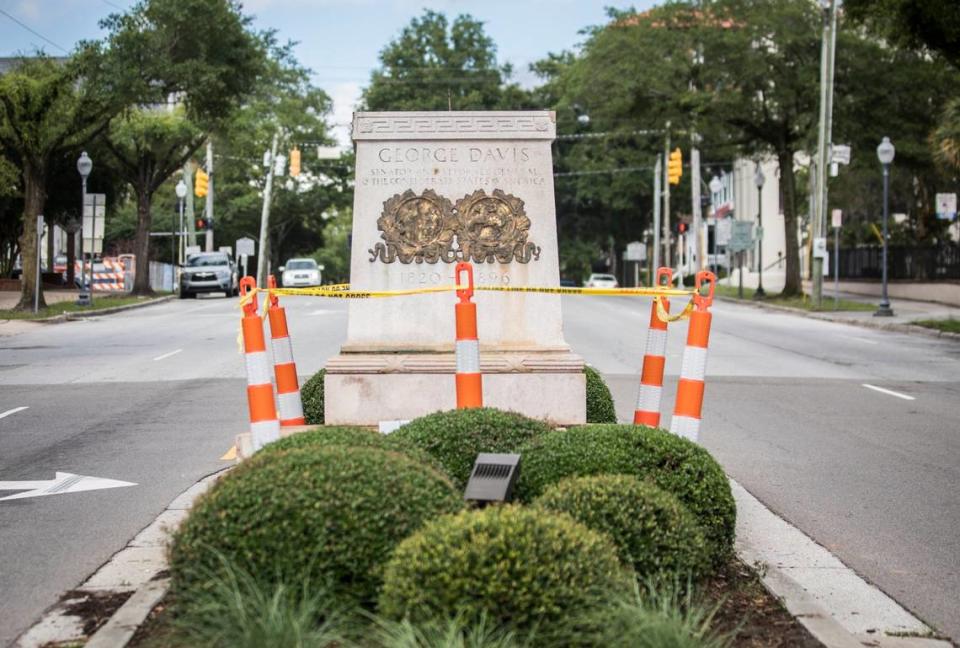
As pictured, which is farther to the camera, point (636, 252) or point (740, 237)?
point (636, 252)

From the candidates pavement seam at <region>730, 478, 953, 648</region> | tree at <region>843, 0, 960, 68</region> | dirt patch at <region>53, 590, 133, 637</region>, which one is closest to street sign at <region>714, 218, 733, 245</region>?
tree at <region>843, 0, 960, 68</region>

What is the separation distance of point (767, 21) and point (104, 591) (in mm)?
42153

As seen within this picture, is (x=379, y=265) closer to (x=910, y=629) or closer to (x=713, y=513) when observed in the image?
(x=713, y=513)

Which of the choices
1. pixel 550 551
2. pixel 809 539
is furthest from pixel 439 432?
pixel 809 539

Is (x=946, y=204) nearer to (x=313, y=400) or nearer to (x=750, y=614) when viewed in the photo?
(x=313, y=400)

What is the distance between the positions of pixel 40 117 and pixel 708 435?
101 ft

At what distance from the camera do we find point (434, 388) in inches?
335

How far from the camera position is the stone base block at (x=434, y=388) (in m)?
8.48

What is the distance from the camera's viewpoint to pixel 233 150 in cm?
8619

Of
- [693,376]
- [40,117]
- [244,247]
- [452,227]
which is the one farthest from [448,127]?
[244,247]

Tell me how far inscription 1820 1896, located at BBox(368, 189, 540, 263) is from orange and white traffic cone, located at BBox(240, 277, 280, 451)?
4.73 feet

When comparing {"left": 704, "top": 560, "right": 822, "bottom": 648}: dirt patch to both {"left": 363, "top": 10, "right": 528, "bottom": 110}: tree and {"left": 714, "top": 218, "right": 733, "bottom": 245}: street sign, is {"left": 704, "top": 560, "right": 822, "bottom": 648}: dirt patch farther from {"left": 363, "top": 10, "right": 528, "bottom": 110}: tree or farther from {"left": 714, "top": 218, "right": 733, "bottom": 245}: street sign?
{"left": 363, "top": 10, "right": 528, "bottom": 110}: tree

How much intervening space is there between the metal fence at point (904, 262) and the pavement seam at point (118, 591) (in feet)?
131

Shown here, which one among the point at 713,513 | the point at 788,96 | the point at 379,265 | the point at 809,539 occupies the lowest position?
the point at 809,539
